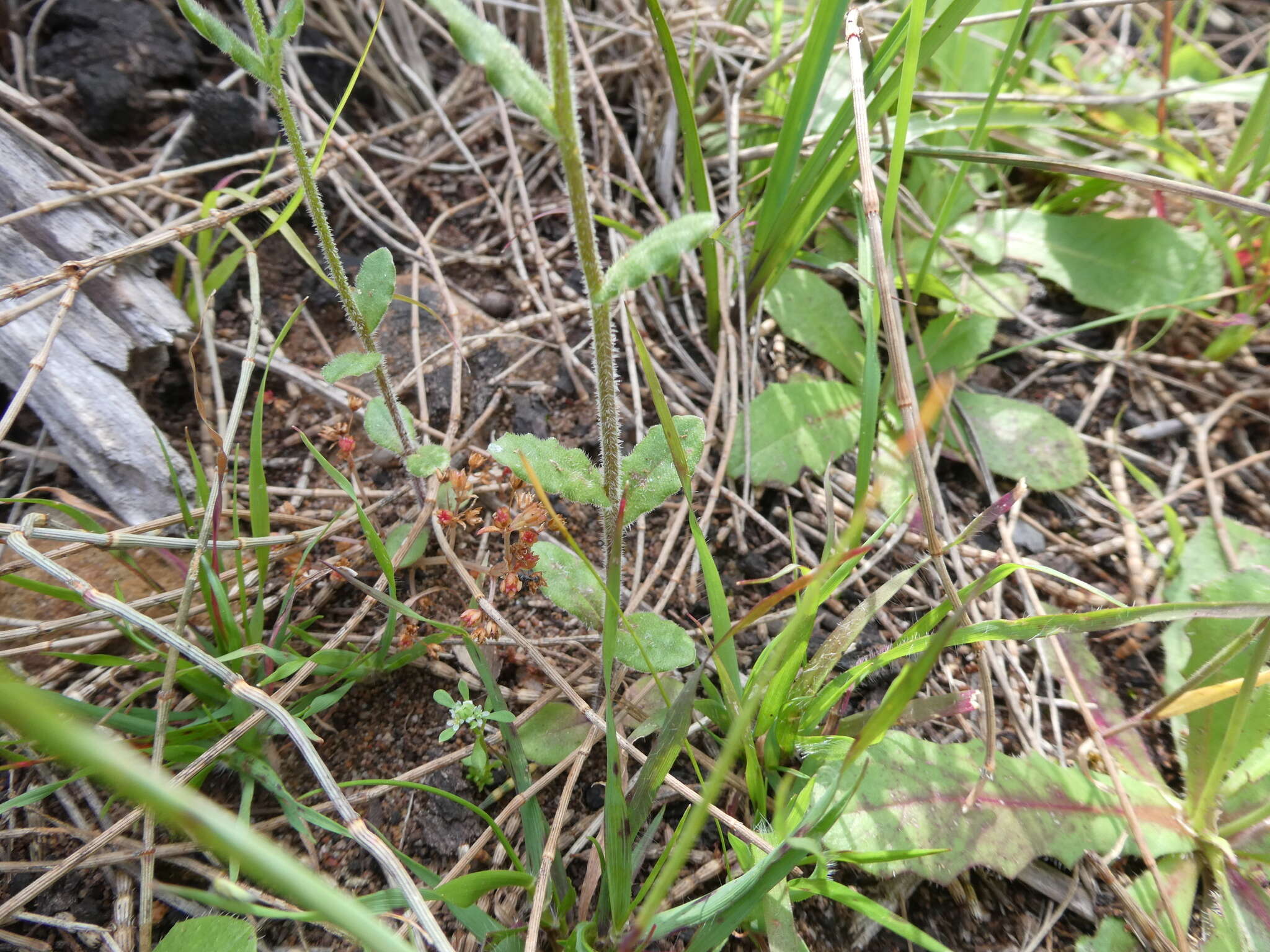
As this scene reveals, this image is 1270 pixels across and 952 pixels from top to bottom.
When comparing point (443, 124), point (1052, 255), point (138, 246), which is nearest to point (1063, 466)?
point (1052, 255)

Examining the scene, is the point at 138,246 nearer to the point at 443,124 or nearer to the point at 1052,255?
the point at 443,124

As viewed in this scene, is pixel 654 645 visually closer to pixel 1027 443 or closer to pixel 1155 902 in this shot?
pixel 1155 902

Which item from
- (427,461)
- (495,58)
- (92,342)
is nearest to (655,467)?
(427,461)

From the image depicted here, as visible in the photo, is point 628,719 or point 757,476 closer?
point 628,719

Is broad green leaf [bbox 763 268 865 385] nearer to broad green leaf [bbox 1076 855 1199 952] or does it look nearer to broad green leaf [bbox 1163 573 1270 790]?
broad green leaf [bbox 1163 573 1270 790]

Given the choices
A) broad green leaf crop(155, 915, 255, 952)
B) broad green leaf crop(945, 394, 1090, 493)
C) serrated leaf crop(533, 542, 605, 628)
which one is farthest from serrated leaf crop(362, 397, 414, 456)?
broad green leaf crop(945, 394, 1090, 493)

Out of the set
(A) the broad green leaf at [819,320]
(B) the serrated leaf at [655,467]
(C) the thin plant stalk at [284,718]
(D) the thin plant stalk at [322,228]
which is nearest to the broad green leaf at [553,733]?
(C) the thin plant stalk at [284,718]
